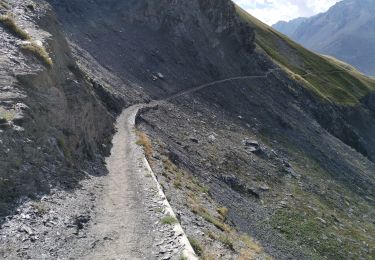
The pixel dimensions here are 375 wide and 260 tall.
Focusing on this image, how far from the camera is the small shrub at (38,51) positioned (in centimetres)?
2864

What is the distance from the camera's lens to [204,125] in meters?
63.2

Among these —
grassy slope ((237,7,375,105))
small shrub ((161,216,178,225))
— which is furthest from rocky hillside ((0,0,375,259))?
grassy slope ((237,7,375,105))

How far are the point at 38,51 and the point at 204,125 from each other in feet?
120

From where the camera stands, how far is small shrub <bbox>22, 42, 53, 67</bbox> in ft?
94.0

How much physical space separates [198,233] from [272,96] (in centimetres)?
7760

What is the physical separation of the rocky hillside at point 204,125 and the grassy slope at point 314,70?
51.0 feet

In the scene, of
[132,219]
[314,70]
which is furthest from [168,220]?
[314,70]

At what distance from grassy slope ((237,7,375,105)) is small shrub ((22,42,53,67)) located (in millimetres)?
115934

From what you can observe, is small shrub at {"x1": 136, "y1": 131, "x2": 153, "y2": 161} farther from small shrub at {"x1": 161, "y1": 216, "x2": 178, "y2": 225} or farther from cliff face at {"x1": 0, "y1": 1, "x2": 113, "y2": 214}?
small shrub at {"x1": 161, "y1": 216, "x2": 178, "y2": 225}

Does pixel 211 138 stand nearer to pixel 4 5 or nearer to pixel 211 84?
pixel 211 84

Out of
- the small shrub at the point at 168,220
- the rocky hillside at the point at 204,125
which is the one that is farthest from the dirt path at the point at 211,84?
the small shrub at the point at 168,220

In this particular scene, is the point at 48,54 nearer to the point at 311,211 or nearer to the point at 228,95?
the point at 311,211

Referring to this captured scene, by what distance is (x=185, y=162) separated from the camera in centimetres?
4334

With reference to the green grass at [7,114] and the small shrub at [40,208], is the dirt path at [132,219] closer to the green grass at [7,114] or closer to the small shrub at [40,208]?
the small shrub at [40,208]
